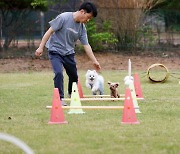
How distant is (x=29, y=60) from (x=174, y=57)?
17.8 feet

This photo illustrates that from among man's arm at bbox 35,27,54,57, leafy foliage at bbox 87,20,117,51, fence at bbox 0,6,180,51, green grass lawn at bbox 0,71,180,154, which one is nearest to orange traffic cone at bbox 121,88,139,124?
green grass lawn at bbox 0,71,180,154

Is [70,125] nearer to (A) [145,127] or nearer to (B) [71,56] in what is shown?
(A) [145,127]

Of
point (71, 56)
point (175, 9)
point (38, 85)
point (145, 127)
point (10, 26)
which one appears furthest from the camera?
point (175, 9)

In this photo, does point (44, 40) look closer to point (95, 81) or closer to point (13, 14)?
point (95, 81)

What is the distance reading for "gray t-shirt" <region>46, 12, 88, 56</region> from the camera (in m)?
9.76

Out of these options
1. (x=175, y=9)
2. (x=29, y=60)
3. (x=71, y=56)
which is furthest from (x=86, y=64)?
(x=71, y=56)

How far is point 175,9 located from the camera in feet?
83.8

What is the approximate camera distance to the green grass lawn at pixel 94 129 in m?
6.19

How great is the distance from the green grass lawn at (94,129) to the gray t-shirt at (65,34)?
998 mm

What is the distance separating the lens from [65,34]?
9.88 metres

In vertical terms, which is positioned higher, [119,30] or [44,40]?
[44,40]

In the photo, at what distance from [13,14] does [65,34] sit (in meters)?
14.0

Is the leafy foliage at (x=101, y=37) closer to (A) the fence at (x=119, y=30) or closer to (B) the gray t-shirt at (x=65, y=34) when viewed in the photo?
(A) the fence at (x=119, y=30)

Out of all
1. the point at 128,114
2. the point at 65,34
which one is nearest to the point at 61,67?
the point at 65,34
